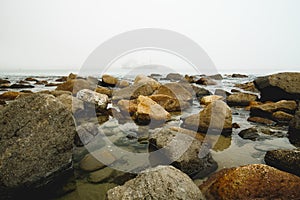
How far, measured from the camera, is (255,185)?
8.72 feet

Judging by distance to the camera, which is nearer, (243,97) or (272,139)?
(272,139)

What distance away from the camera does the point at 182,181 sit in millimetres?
2639

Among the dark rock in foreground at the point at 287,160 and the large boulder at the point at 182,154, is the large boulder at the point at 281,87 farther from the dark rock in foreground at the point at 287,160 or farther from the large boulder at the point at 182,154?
the large boulder at the point at 182,154

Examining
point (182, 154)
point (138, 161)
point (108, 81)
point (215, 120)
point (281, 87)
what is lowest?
point (138, 161)

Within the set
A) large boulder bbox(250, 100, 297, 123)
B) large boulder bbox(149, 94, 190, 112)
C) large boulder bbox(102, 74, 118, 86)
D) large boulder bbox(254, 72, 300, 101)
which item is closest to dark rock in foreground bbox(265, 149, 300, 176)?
large boulder bbox(250, 100, 297, 123)

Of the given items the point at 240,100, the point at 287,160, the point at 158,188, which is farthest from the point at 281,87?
the point at 158,188

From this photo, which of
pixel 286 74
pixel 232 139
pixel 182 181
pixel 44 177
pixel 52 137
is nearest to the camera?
pixel 182 181

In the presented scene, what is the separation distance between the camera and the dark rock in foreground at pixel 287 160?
3323 mm

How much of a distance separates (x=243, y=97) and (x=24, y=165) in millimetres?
10051

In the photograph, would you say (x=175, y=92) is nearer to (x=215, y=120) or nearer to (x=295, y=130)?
(x=215, y=120)

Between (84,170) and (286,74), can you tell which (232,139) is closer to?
(84,170)

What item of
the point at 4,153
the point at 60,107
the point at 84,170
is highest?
the point at 60,107

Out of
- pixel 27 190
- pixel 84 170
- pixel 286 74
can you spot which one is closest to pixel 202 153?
pixel 84 170

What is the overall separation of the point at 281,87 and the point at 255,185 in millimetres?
9077
